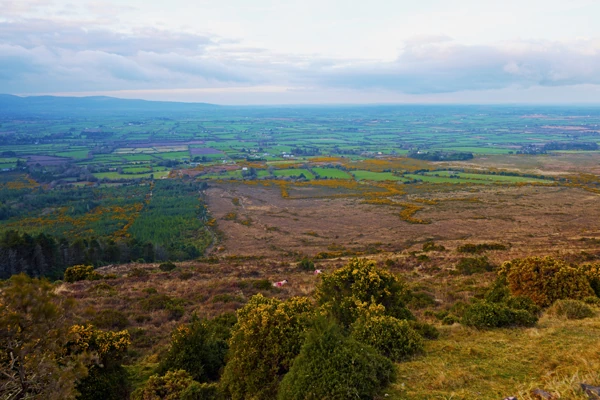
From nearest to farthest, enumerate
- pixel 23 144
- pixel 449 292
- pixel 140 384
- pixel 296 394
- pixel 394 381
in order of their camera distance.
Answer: pixel 296 394 < pixel 394 381 < pixel 140 384 < pixel 449 292 < pixel 23 144

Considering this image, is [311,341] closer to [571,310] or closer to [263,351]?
[263,351]

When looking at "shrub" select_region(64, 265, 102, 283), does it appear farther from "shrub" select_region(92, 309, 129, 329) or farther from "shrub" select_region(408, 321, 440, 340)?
"shrub" select_region(408, 321, 440, 340)

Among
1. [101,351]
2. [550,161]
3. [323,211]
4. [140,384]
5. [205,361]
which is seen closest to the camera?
[101,351]

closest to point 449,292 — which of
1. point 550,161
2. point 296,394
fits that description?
point 296,394

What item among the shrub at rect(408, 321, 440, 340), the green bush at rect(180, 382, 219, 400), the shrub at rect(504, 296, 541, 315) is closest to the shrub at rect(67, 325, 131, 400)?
the green bush at rect(180, 382, 219, 400)

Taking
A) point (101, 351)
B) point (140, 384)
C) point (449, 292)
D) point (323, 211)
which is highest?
point (101, 351)

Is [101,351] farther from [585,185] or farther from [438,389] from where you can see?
[585,185]
